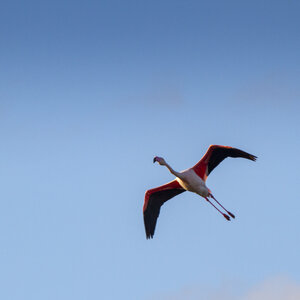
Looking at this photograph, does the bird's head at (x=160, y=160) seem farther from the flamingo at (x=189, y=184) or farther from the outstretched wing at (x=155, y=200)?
the outstretched wing at (x=155, y=200)

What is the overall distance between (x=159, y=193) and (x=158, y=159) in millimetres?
2525

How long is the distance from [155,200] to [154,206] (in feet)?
0.91

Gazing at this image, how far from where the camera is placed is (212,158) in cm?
3316

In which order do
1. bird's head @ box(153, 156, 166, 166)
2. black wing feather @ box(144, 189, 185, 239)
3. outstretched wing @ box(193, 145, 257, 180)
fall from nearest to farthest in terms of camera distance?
bird's head @ box(153, 156, 166, 166)
outstretched wing @ box(193, 145, 257, 180)
black wing feather @ box(144, 189, 185, 239)

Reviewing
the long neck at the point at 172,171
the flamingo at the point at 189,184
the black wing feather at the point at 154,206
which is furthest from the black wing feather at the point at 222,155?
the black wing feather at the point at 154,206

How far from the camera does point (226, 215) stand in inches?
1314

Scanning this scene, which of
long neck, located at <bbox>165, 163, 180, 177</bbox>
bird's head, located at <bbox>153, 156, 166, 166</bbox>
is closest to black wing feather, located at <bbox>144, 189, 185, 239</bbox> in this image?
long neck, located at <bbox>165, 163, 180, 177</bbox>

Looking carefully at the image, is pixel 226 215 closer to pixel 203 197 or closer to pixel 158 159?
pixel 203 197

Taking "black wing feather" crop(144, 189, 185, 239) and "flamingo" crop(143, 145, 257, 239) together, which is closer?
"flamingo" crop(143, 145, 257, 239)

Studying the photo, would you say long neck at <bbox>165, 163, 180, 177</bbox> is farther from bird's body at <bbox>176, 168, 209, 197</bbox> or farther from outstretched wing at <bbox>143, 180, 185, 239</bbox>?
outstretched wing at <bbox>143, 180, 185, 239</bbox>

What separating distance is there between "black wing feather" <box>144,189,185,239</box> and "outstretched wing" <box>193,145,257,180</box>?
1.85 metres

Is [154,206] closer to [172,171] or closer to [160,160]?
[172,171]

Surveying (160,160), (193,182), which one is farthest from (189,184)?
(160,160)

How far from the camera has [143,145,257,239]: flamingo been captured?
32438 millimetres
